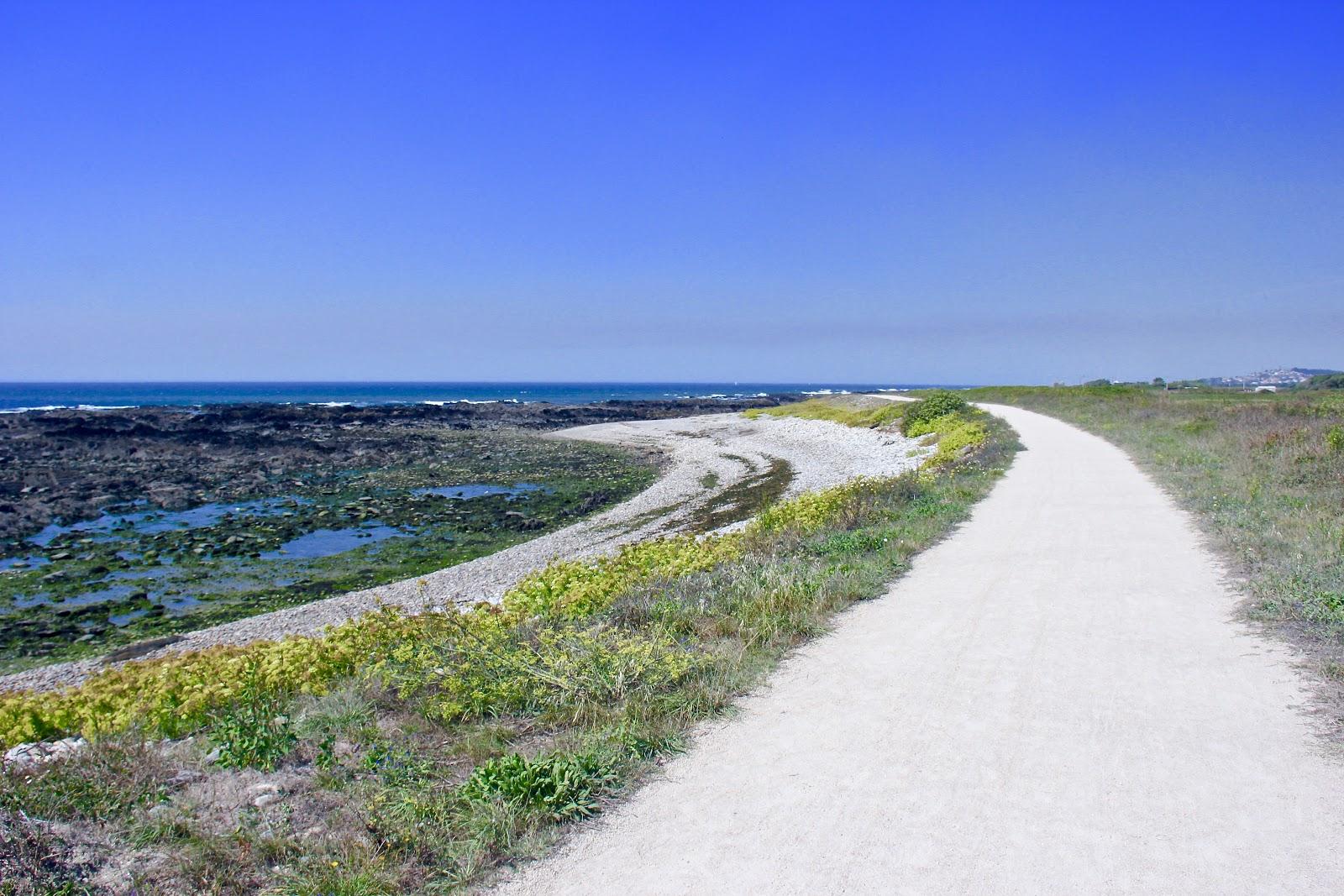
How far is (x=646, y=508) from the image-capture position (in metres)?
24.6

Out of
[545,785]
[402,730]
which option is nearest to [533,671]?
[402,730]

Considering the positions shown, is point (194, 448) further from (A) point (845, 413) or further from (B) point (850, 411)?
(B) point (850, 411)

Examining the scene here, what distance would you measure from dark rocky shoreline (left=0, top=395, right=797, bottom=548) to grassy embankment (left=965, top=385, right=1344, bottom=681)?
979 inches

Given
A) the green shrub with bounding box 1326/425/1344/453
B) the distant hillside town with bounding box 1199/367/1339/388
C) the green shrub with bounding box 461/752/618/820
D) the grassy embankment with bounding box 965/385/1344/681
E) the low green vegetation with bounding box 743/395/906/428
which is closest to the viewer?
the green shrub with bounding box 461/752/618/820

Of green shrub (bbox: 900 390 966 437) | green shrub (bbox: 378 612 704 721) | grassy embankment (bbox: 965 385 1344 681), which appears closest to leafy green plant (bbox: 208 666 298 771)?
green shrub (bbox: 378 612 704 721)

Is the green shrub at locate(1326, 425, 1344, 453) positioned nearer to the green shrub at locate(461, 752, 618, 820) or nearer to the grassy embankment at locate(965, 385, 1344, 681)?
the grassy embankment at locate(965, 385, 1344, 681)

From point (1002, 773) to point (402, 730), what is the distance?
11.9ft

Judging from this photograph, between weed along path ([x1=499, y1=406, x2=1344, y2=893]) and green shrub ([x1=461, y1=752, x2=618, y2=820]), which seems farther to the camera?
green shrub ([x1=461, y1=752, x2=618, y2=820])

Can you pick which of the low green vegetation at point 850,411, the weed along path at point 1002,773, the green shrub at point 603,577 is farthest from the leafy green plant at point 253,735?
Answer: the low green vegetation at point 850,411

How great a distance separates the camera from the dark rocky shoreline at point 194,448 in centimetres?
2756

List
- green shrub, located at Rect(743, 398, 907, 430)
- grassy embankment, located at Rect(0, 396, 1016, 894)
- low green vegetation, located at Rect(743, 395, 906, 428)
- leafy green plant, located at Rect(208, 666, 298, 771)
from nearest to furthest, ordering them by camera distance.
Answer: grassy embankment, located at Rect(0, 396, 1016, 894), leafy green plant, located at Rect(208, 666, 298, 771), green shrub, located at Rect(743, 398, 907, 430), low green vegetation, located at Rect(743, 395, 906, 428)

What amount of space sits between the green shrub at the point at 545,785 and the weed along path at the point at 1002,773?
19 cm

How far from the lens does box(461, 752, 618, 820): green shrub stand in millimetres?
4164

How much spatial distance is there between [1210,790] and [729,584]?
15.5 feet
